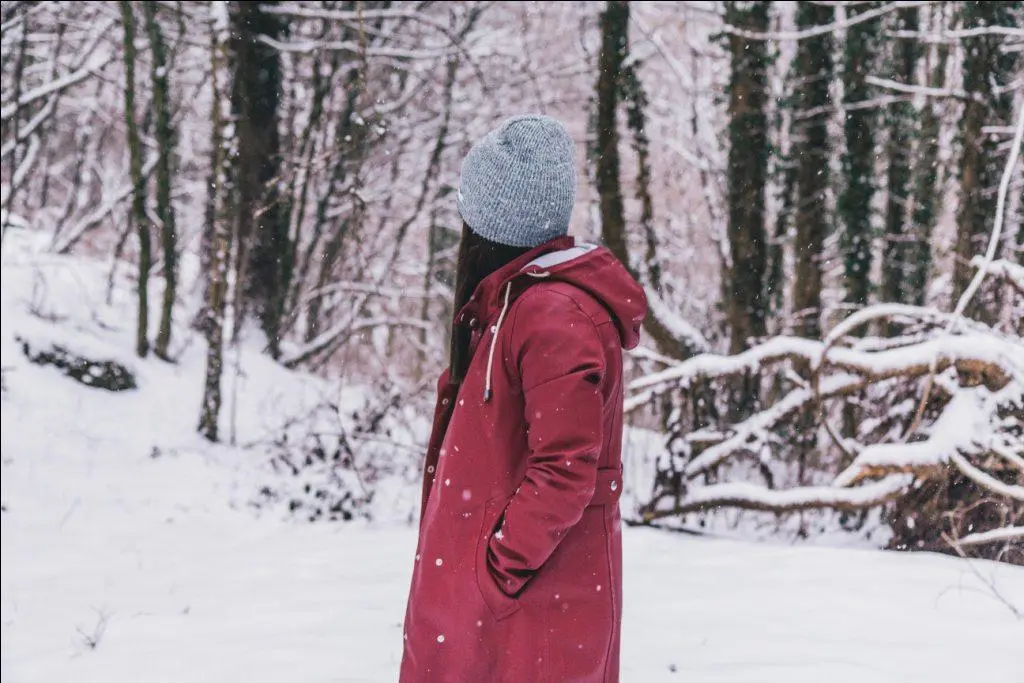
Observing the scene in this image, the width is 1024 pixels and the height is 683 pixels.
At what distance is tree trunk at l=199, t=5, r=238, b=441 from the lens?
8.11 m

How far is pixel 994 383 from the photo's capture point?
4805mm

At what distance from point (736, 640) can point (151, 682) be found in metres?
2.40

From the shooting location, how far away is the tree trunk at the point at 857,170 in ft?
36.8

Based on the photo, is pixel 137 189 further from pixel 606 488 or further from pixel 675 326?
pixel 606 488

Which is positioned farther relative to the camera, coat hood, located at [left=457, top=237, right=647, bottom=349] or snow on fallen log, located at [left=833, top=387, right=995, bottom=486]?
snow on fallen log, located at [left=833, top=387, right=995, bottom=486]

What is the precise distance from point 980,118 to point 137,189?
28.4 feet

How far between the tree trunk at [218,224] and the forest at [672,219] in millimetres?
26

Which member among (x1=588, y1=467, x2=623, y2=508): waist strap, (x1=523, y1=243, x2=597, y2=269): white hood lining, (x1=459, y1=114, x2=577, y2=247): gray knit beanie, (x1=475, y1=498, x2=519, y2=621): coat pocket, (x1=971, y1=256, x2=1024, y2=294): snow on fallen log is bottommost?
(x1=475, y1=498, x2=519, y2=621): coat pocket

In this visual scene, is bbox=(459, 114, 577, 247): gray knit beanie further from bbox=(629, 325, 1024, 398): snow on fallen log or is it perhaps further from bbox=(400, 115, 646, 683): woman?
bbox=(629, 325, 1024, 398): snow on fallen log

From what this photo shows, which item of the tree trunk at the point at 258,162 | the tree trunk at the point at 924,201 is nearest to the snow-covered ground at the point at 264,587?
the tree trunk at the point at 258,162

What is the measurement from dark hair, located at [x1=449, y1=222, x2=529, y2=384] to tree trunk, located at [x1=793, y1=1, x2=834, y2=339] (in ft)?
30.4

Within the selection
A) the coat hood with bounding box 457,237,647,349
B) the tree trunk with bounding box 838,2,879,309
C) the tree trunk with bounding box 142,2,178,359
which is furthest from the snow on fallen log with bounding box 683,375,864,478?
the tree trunk with bounding box 142,2,178,359

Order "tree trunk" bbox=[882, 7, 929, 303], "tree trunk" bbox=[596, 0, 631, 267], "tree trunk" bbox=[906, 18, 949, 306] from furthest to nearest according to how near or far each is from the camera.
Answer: "tree trunk" bbox=[882, 7, 929, 303], "tree trunk" bbox=[906, 18, 949, 306], "tree trunk" bbox=[596, 0, 631, 267]

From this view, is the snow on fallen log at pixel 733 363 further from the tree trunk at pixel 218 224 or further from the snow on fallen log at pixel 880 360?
the tree trunk at pixel 218 224
